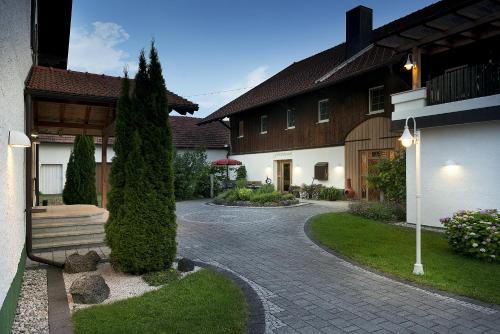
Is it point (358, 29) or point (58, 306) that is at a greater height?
point (358, 29)

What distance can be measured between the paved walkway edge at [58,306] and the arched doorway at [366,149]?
12.7 metres

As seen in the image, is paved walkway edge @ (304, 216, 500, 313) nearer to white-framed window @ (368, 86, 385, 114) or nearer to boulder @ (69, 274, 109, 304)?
boulder @ (69, 274, 109, 304)

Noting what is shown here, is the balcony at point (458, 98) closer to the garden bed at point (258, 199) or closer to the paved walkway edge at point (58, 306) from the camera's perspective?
the garden bed at point (258, 199)

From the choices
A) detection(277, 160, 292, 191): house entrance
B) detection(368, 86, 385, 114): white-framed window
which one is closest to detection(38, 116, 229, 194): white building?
detection(277, 160, 292, 191): house entrance

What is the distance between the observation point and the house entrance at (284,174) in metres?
21.3

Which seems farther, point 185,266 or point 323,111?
point 323,111

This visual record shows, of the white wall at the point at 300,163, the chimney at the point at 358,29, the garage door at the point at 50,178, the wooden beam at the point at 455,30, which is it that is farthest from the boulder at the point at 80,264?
the garage door at the point at 50,178

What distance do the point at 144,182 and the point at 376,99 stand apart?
42.4ft

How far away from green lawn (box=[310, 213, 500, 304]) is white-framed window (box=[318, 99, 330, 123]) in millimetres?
8742

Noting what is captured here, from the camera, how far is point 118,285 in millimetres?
5242

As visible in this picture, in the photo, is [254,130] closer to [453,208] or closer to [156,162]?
[453,208]

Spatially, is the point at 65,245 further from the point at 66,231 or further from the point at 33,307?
the point at 33,307

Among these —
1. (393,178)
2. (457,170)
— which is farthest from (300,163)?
(457,170)

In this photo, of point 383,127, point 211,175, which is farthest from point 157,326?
point 211,175
